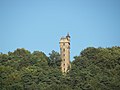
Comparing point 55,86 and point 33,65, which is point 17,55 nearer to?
point 33,65

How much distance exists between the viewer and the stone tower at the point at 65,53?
123 meters

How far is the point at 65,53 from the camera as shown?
124938 mm

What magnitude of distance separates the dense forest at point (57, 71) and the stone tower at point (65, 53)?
1469 mm

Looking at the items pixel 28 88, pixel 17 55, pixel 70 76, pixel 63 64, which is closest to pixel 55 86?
pixel 28 88

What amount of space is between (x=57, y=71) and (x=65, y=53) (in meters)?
10.1

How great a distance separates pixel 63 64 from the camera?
124m

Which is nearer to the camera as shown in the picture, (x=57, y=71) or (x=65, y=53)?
(x=57, y=71)

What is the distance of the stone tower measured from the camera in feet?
402

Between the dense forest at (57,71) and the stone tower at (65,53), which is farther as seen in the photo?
the stone tower at (65,53)

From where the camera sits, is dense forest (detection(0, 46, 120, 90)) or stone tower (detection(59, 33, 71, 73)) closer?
dense forest (detection(0, 46, 120, 90))

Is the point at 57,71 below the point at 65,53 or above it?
below

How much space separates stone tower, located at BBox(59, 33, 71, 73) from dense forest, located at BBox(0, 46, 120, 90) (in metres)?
1.47

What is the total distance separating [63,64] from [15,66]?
40.4 ft

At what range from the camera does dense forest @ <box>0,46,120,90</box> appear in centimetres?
10412
